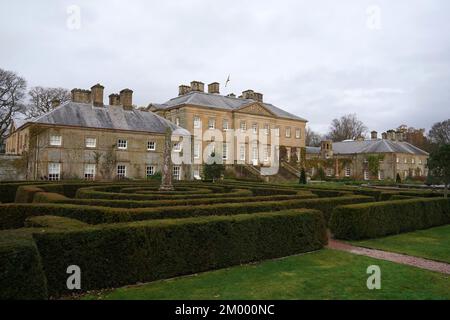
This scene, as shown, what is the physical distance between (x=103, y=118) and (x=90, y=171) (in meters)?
5.06

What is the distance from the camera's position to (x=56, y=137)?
30234mm

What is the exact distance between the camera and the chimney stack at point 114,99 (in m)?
35.2

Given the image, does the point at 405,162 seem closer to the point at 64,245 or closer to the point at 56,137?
the point at 56,137

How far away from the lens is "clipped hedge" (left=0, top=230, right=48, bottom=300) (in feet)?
16.6

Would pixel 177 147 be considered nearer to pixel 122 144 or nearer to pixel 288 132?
pixel 122 144

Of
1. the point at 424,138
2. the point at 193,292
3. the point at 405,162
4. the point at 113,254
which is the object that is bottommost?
the point at 193,292

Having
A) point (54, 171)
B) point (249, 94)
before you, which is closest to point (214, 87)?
point (249, 94)

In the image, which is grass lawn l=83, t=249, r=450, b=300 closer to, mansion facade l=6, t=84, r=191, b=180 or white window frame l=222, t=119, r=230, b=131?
mansion facade l=6, t=84, r=191, b=180

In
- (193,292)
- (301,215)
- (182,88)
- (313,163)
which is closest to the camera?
(193,292)

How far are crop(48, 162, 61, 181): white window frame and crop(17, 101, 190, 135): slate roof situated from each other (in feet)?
11.3

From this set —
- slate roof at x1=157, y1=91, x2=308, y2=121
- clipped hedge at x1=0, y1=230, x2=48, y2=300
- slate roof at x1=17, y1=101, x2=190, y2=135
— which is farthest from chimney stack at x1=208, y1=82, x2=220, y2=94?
clipped hedge at x1=0, y1=230, x2=48, y2=300

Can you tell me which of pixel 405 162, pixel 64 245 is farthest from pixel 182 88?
pixel 64 245
